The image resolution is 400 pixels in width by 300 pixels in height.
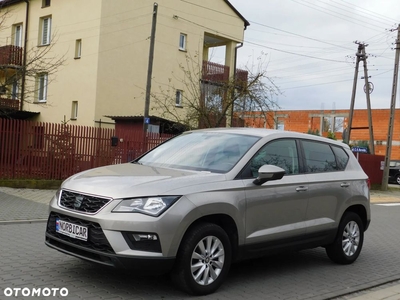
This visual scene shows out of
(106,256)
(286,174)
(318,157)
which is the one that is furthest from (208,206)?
(318,157)

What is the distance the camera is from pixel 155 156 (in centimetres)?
623

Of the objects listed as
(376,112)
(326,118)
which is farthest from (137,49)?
(326,118)

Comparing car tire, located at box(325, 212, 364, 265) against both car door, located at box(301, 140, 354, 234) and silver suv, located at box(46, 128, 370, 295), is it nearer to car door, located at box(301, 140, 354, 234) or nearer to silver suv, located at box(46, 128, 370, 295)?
silver suv, located at box(46, 128, 370, 295)

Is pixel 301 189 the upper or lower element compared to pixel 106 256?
upper

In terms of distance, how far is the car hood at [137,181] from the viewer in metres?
4.69

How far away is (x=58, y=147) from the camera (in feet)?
50.9

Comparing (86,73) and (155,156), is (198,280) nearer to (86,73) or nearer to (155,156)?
(155,156)

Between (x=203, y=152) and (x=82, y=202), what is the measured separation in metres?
1.66

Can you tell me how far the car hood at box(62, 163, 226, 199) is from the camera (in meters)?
4.69

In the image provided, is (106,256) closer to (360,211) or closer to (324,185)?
(324,185)

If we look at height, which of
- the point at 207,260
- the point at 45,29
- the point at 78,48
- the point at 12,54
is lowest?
the point at 207,260

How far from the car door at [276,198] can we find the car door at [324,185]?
0.19 metres

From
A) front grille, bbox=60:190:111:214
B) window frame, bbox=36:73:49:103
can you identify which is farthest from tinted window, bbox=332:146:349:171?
window frame, bbox=36:73:49:103

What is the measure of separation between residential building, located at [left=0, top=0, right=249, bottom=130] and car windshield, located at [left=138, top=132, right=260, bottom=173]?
48.4 ft
